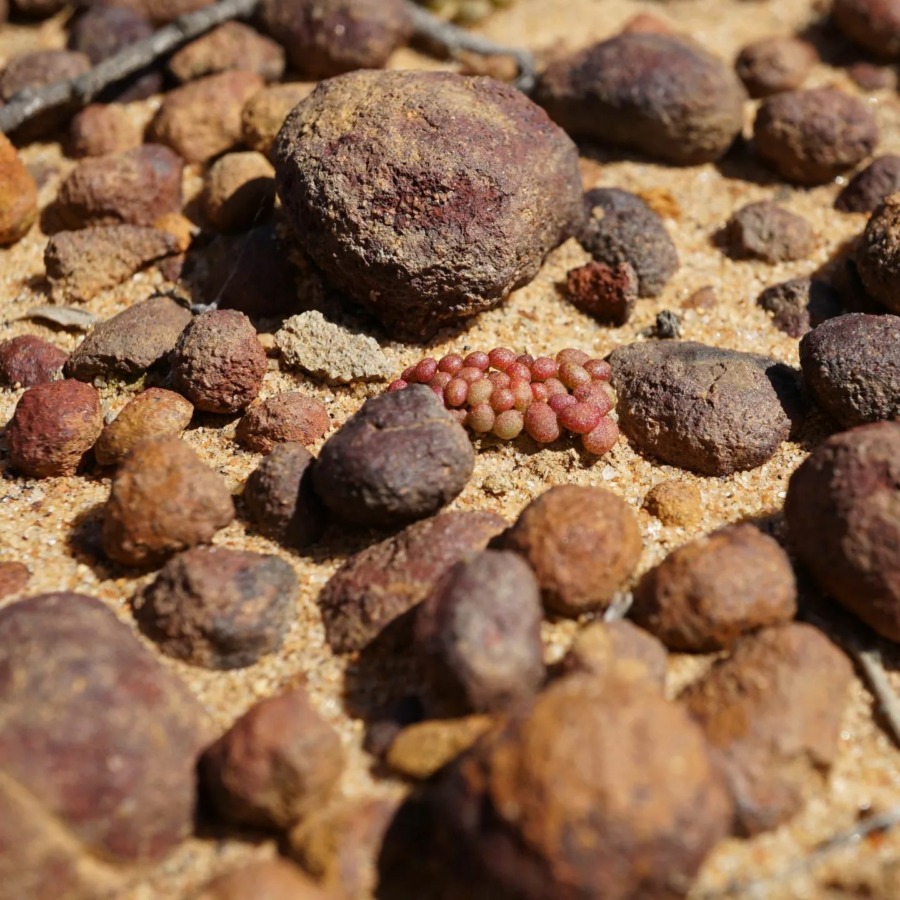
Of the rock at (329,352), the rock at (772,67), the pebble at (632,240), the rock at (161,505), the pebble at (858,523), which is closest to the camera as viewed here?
the pebble at (858,523)

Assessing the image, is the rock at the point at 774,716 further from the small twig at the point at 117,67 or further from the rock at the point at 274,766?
the small twig at the point at 117,67

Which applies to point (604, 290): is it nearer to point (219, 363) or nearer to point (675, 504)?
point (675, 504)

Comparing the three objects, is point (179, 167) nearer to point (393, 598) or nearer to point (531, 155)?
point (531, 155)

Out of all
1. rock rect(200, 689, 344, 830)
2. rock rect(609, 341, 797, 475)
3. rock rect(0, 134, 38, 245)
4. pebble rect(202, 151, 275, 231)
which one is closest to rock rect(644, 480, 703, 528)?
rock rect(609, 341, 797, 475)

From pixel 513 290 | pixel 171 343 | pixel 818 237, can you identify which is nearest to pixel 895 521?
pixel 513 290

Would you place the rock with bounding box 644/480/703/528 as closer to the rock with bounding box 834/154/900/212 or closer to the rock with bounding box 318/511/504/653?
the rock with bounding box 318/511/504/653

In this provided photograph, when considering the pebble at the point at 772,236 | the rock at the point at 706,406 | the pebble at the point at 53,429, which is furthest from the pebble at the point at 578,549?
the pebble at the point at 772,236

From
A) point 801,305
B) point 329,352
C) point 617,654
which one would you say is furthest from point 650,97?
point 617,654
